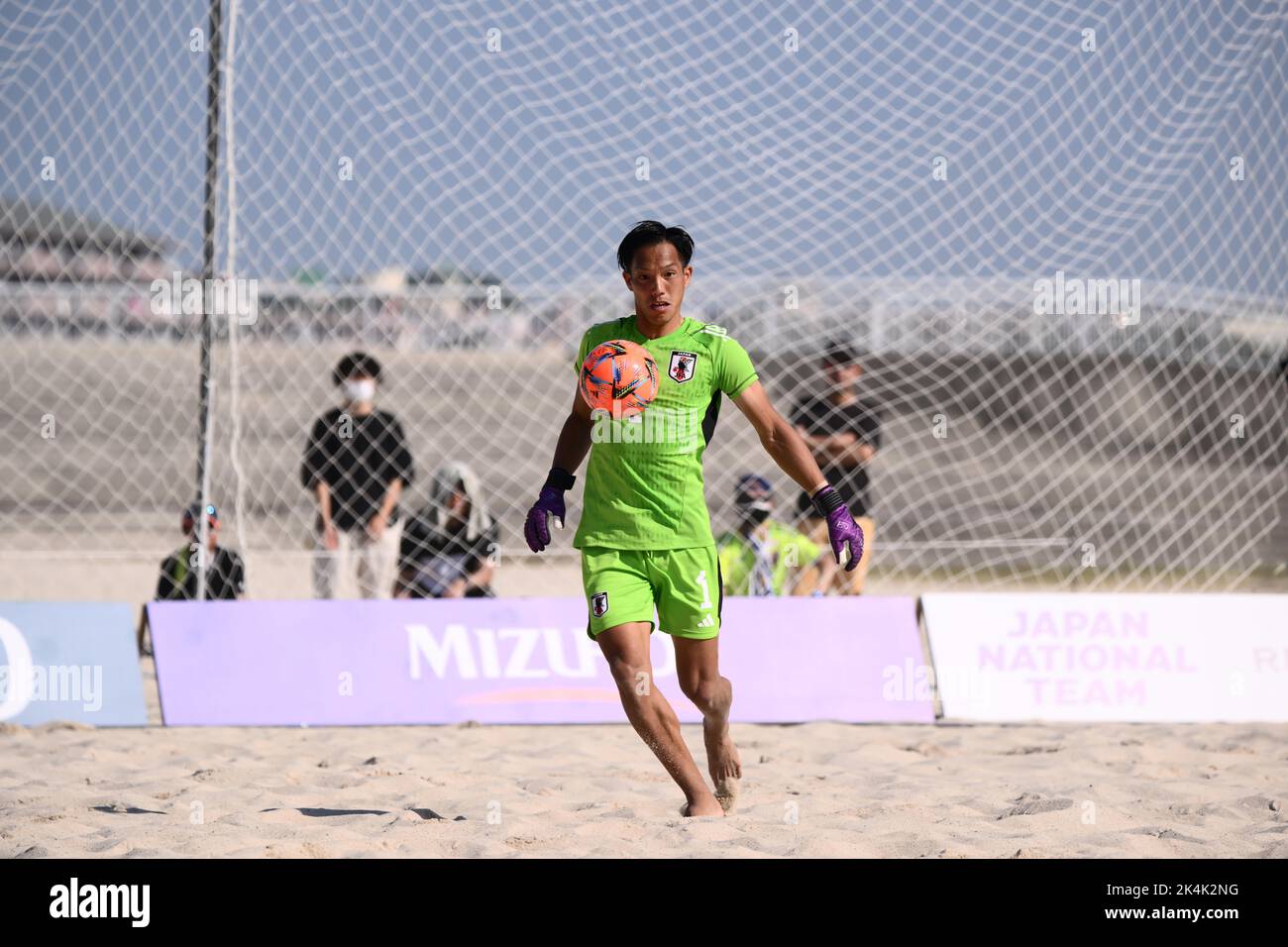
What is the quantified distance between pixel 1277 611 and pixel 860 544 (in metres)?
3.39

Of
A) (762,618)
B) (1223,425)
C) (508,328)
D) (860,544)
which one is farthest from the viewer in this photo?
(508,328)

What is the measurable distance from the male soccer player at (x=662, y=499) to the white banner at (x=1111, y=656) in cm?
263

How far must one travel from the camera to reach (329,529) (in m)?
8.05

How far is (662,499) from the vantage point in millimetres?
4426

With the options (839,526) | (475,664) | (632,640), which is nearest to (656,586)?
(632,640)

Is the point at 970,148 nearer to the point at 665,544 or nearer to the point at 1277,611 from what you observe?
the point at 1277,611

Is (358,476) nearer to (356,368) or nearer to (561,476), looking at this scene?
(356,368)

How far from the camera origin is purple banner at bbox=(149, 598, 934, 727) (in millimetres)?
6699


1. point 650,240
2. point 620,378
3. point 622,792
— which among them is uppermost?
point 650,240

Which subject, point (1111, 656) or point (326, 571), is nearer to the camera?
point (1111, 656)

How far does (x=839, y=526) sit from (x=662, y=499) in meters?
0.52

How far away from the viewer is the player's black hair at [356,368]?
8.00 m
